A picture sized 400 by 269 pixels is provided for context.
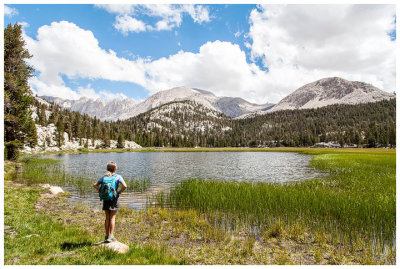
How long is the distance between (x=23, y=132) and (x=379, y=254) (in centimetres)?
4730

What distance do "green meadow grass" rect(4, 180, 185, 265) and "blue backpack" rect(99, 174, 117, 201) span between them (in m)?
1.91

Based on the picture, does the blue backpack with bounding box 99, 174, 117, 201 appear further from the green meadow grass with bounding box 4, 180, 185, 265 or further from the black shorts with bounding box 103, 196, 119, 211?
the green meadow grass with bounding box 4, 180, 185, 265

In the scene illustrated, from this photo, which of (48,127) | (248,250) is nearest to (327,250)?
(248,250)

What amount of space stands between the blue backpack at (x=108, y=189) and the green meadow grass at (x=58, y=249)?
6.27 feet

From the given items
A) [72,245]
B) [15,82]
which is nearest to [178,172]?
[15,82]

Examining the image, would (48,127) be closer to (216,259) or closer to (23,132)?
(23,132)

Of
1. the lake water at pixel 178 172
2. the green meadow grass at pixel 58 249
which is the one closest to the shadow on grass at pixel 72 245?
the green meadow grass at pixel 58 249

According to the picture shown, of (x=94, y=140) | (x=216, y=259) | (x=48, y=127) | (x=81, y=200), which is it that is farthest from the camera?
(x=94, y=140)

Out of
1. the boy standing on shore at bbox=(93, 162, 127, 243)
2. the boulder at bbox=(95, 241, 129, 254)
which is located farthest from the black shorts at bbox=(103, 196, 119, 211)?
the boulder at bbox=(95, 241, 129, 254)

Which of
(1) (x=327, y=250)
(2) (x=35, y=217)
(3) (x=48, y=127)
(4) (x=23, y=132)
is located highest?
(3) (x=48, y=127)

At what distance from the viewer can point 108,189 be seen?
883 cm

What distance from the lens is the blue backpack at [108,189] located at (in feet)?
28.9

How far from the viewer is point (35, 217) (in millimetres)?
12469

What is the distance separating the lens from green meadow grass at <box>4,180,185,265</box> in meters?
7.34
